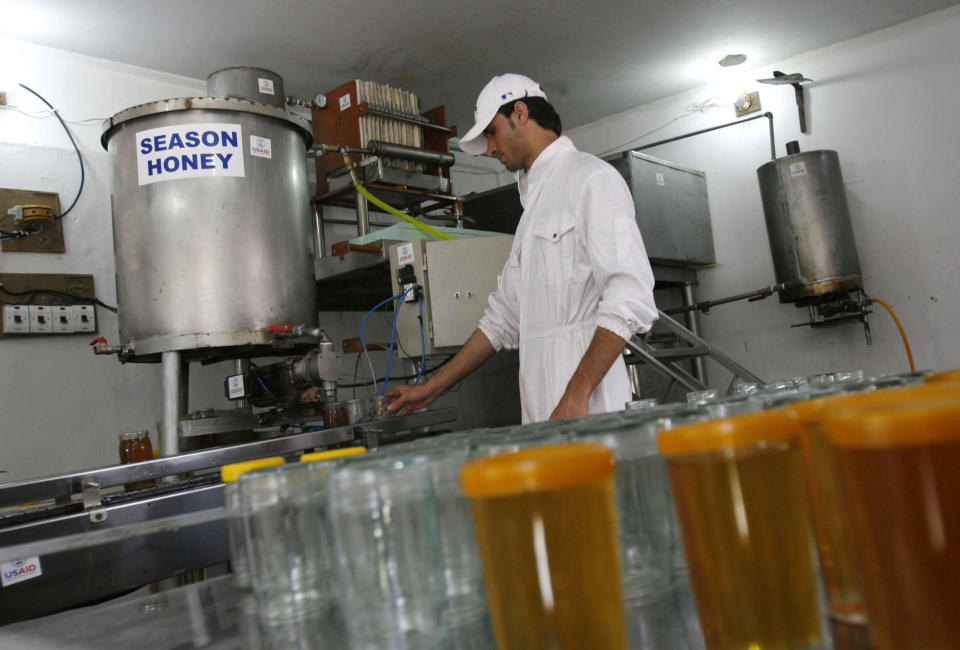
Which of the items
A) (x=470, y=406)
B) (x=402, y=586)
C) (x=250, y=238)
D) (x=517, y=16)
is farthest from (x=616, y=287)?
(x=470, y=406)

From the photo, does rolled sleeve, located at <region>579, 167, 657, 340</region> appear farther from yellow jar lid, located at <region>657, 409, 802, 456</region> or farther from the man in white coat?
yellow jar lid, located at <region>657, 409, 802, 456</region>

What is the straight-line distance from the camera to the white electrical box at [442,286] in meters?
2.50

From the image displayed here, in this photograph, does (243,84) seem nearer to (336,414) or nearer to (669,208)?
(336,414)

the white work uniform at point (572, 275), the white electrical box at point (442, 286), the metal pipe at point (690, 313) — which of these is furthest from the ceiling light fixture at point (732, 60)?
the white work uniform at point (572, 275)

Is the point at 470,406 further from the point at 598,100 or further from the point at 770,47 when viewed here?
the point at 770,47

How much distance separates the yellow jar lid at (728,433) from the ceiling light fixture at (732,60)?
417 cm

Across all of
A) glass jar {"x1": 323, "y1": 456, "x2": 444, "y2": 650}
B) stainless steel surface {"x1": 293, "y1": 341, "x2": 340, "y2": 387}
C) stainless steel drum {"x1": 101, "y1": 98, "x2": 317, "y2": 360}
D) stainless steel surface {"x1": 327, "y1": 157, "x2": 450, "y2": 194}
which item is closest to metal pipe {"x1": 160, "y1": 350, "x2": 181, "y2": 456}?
stainless steel drum {"x1": 101, "y1": 98, "x2": 317, "y2": 360}

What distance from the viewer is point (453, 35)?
131 inches

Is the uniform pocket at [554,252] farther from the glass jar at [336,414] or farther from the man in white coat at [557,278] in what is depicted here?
the glass jar at [336,414]

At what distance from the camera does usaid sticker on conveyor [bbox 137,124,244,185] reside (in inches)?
80.4

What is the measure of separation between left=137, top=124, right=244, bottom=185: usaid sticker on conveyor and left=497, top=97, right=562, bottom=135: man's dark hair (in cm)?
87

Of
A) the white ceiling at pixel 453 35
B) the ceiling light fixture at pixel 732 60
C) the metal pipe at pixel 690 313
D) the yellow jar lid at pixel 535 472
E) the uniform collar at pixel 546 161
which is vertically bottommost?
the yellow jar lid at pixel 535 472

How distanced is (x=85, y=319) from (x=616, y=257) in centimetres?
222

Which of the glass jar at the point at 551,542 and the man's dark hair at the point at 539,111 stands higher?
the man's dark hair at the point at 539,111
